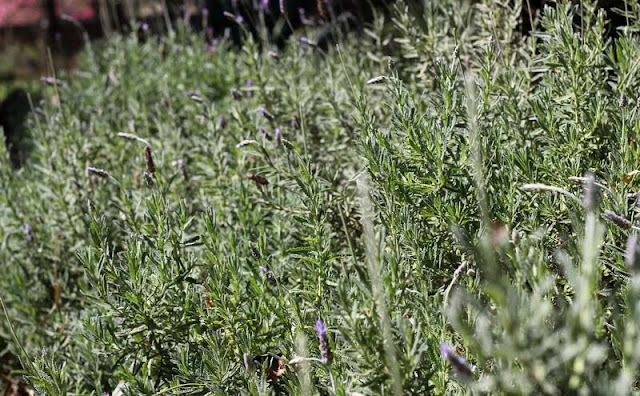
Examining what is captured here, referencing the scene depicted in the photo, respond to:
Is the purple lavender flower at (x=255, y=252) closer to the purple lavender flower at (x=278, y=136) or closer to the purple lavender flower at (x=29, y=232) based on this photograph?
the purple lavender flower at (x=278, y=136)

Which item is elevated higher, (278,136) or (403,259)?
(278,136)

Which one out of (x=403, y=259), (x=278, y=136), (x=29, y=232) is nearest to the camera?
(x=403, y=259)

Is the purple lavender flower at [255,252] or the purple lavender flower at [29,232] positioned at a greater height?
the purple lavender flower at [255,252]

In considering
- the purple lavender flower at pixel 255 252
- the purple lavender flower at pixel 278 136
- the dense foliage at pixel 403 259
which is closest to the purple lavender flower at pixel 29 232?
the dense foliage at pixel 403 259

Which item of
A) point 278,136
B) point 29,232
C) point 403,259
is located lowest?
point 29,232

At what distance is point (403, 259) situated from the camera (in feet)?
5.89

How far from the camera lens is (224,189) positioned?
246cm

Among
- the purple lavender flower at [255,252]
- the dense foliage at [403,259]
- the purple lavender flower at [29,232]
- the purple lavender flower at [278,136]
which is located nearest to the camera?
the dense foliage at [403,259]

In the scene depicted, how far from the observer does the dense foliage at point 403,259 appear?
115cm

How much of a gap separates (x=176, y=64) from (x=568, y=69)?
10.1ft

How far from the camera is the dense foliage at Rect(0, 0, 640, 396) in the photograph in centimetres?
115

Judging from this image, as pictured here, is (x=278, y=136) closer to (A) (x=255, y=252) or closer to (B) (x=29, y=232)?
(A) (x=255, y=252)

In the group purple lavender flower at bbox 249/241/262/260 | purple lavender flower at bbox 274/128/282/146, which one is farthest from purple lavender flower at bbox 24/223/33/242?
purple lavender flower at bbox 249/241/262/260

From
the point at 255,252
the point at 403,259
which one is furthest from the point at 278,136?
the point at 403,259
